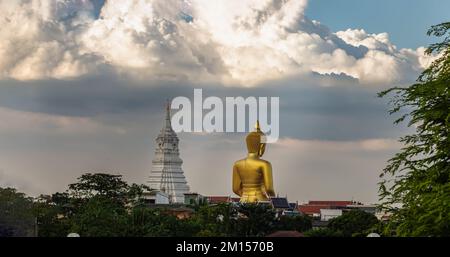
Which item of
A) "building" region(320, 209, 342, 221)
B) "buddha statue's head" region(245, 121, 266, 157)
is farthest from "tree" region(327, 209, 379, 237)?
"building" region(320, 209, 342, 221)

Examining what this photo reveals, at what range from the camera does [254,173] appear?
1880 inches

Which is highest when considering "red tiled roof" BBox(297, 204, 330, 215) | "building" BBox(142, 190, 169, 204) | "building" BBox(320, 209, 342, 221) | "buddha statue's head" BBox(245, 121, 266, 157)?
"buddha statue's head" BBox(245, 121, 266, 157)

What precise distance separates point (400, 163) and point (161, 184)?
60488mm

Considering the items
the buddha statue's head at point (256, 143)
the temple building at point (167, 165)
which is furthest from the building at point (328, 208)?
the buddha statue's head at point (256, 143)

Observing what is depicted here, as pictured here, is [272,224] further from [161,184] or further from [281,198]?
[161,184]

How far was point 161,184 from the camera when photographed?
72062 mm

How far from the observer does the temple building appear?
71750 mm

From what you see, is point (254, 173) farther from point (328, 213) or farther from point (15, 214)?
point (328, 213)

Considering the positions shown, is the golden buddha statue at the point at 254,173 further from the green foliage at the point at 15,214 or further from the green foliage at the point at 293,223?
the green foliage at the point at 15,214

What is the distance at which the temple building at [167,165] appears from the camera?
235 feet

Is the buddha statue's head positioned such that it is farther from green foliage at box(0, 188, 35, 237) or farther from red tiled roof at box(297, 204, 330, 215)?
red tiled roof at box(297, 204, 330, 215)

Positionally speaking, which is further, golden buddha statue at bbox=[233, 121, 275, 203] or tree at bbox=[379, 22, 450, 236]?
golden buddha statue at bbox=[233, 121, 275, 203]

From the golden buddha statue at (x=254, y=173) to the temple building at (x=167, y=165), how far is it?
23.5m
